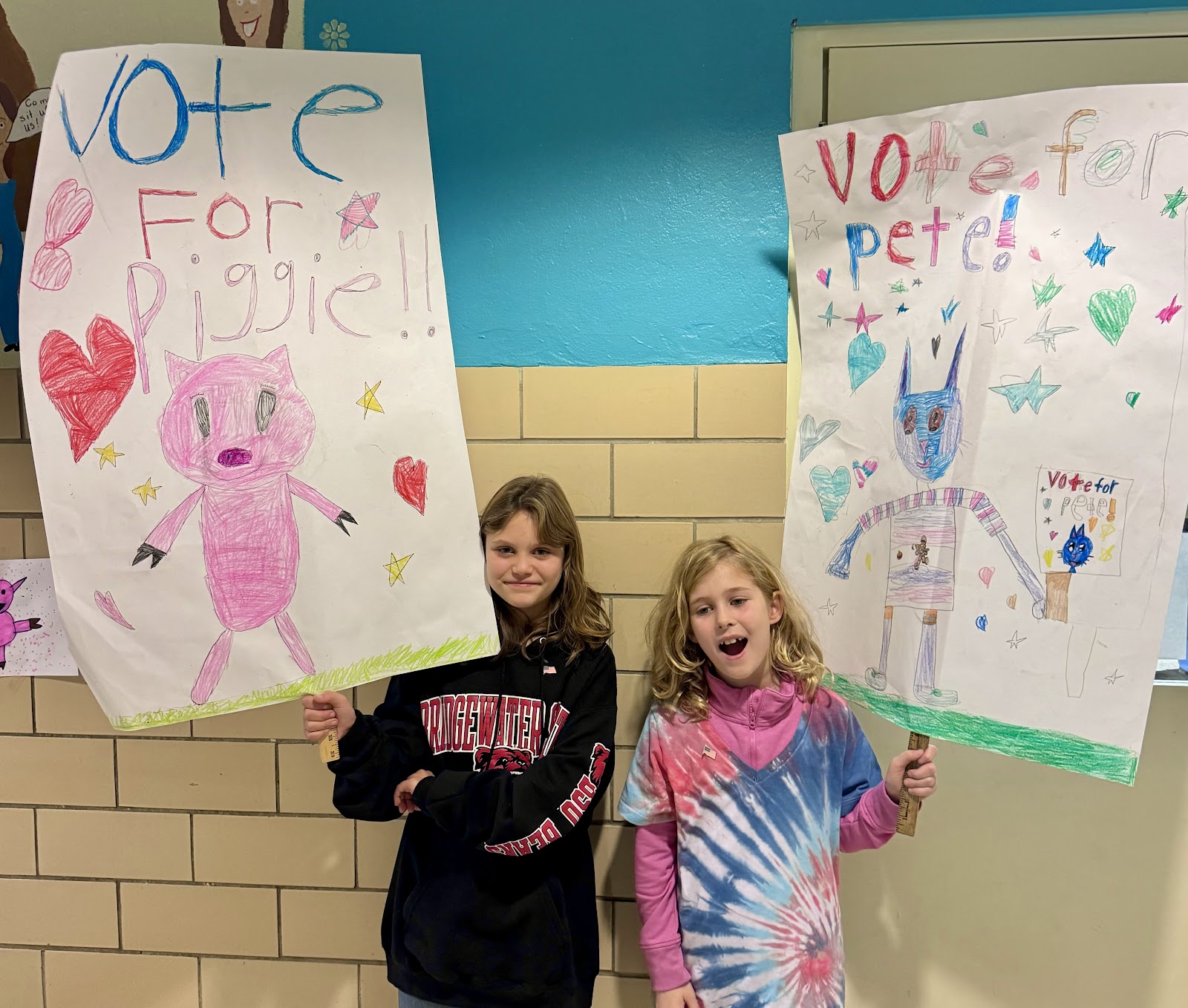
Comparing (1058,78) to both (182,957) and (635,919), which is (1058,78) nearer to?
(635,919)

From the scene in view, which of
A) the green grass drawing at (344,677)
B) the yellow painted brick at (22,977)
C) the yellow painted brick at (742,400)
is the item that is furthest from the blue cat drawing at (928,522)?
the yellow painted brick at (22,977)

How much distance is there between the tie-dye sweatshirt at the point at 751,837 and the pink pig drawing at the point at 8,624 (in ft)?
4.04

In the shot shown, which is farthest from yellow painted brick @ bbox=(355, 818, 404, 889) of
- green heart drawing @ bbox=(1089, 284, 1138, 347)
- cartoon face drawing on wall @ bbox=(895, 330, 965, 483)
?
green heart drawing @ bbox=(1089, 284, 1138, 347)

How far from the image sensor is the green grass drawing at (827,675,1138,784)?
3.76 ft

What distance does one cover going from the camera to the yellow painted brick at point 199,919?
5.57ft

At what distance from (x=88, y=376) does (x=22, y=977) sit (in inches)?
52.9

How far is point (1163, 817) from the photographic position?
1569 millimetres

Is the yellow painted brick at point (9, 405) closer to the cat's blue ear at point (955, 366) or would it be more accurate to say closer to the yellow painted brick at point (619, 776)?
the yellow painted brick at point (619, 776)

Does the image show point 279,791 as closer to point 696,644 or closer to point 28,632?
point 28,632

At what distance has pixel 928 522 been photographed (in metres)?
1.29

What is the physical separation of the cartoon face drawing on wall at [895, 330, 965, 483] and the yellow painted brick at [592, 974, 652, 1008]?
1.11m

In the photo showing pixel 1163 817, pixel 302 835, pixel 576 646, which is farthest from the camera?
pixel 302 835

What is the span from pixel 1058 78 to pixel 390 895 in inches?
73.7

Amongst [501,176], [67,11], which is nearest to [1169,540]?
[501,176]
